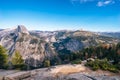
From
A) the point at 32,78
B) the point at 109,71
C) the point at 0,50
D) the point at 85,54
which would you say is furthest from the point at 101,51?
the point at 32,78

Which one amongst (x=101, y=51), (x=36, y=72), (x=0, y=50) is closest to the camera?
(x=36, y=72)

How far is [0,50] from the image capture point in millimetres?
66938

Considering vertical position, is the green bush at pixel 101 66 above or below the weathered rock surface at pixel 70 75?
above

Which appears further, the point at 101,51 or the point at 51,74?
the point at 101,51

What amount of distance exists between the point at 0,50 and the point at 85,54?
28.2 meters

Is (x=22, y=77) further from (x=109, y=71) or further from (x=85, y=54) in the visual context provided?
(x=85, y=54)

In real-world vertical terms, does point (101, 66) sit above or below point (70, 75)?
above

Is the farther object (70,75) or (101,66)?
(101,66)

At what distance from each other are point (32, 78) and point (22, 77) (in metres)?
2.31

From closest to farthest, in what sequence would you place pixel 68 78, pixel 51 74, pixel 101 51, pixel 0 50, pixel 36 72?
1. pixel 68 78
2. pixel 51 74
3. pixel 36 72
4. pixel 0 50
5. pixel 101 51

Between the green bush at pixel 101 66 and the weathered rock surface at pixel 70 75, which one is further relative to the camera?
the green bush at pixel 101 66

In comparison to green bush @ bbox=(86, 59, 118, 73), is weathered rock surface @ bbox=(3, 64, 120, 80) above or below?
below

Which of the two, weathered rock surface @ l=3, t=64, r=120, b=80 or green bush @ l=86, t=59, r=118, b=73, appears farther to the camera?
green bush @ l=86, t=59, r=118, b=73

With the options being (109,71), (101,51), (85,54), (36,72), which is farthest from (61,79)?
(101,51)
